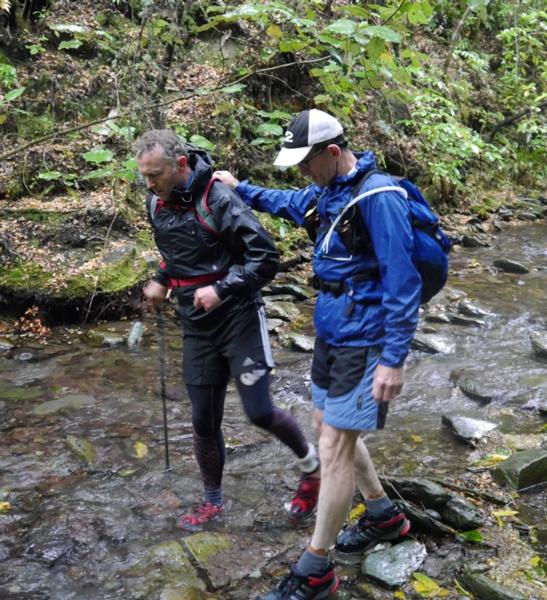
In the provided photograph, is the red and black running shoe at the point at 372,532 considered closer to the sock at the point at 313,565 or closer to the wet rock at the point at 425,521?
the wet rock at the point at 425,521

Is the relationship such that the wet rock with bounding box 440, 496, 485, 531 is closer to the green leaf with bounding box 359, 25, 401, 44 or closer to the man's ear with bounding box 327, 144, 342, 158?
the man's ear with bounding box 327, 144, 342, 158

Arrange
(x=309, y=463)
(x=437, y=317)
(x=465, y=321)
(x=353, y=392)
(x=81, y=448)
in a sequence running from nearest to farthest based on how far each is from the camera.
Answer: (x=353, y=392)
(x=309, y=463)
(x=81, y=448)
(x=465, y=321)
(x=437, y=317)

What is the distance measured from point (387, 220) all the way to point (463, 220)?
11891 millimetres

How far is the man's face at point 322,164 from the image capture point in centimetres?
296

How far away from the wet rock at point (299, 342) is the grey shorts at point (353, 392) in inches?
162

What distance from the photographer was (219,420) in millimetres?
3811

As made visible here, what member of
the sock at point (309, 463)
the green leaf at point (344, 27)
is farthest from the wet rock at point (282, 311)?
the green leaf at point (344, 27)

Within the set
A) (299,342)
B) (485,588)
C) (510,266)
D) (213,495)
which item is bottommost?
(510,266)

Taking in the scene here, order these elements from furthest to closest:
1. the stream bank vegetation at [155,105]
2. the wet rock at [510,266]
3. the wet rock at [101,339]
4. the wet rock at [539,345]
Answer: the wet rock at [510,266], the wet rock at [101,339], the wet rock at [539,345], the stream bank vegetation at [155,105]

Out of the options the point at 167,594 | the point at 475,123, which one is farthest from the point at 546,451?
the point at 475,123

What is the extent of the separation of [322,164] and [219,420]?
1.72m

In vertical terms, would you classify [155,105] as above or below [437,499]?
above

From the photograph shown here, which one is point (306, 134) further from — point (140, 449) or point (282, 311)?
point (282, 311)

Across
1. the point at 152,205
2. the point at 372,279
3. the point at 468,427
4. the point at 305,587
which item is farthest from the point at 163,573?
the point at 468,427
